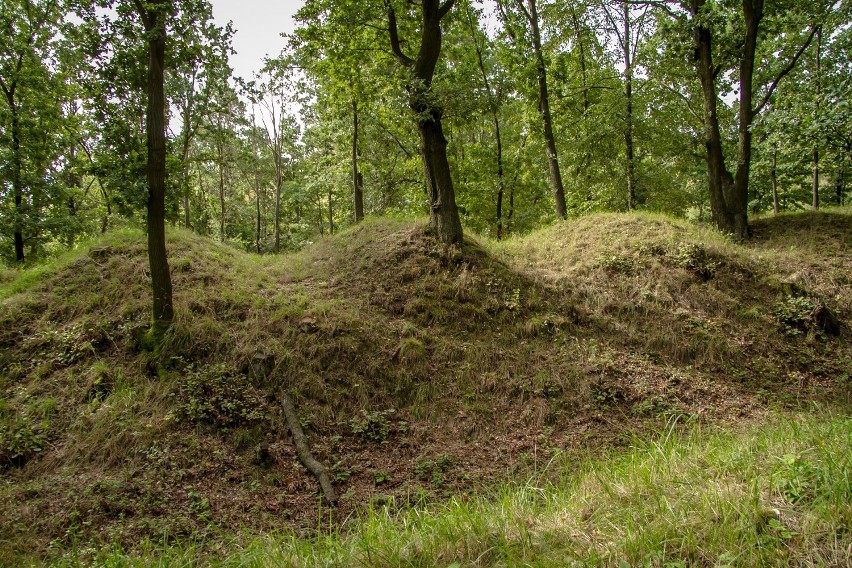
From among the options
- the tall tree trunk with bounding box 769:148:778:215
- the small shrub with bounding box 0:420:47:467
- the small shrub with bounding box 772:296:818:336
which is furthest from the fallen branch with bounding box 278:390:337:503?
the tall tree trunk with bounding box 769:148:778:215

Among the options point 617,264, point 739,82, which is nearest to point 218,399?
point 617,264

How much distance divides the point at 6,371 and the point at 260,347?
12.4ft

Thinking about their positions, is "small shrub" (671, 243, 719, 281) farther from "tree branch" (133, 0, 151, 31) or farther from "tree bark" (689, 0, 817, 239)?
"tree branch" (133, 0, 151, 31)

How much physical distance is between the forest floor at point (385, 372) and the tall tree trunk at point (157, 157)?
46cm

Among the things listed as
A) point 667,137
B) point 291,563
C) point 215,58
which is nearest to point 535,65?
point 667,137

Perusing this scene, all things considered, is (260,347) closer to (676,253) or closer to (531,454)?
(531,454)

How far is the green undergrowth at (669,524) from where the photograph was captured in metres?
2.04

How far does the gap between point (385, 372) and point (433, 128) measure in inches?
223

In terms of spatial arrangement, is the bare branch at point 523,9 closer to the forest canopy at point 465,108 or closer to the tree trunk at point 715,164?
the forest canopy at point 465,108

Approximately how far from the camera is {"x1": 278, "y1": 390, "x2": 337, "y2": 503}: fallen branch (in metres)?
5.39

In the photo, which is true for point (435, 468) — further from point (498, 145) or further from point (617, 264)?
point (498, 145)

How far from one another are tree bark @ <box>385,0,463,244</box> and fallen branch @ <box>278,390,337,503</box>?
203 inches

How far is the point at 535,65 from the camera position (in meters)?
12.6

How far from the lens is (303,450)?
5.97m
